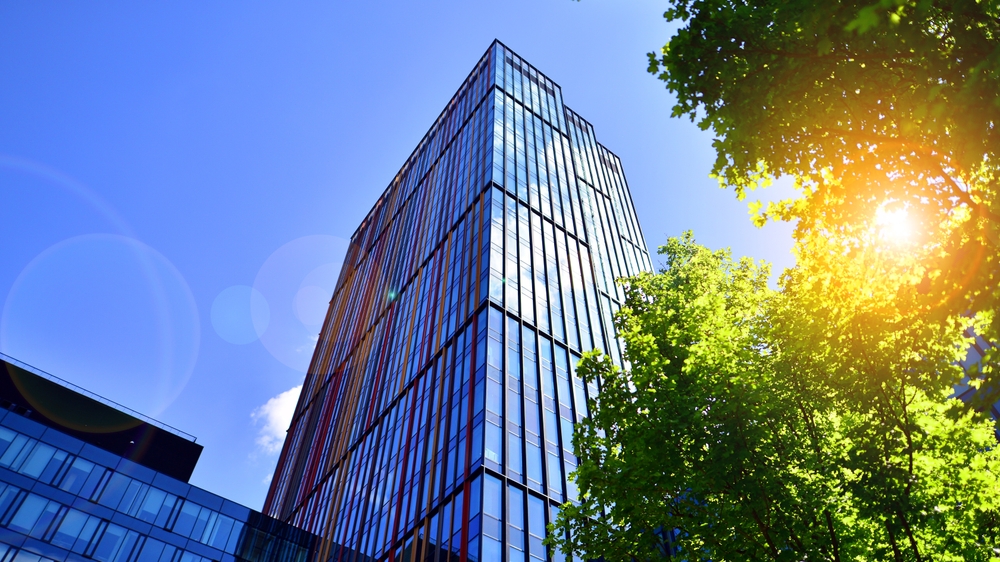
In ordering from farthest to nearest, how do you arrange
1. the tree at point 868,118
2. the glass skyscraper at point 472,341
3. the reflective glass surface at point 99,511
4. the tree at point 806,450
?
the reflective glass surface at point 99,511, the glass skyscraper at point 472,341, the tree at point 806,450, the tree at point 868,118

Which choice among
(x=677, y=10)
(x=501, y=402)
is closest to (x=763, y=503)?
(x=677, y=10)

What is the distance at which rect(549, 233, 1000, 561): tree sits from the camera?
9.72 m

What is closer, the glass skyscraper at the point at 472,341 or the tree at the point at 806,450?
the tree at the point at 806,450

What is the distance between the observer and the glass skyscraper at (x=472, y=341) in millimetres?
28844

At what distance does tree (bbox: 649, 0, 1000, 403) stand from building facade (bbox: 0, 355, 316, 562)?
128 ft

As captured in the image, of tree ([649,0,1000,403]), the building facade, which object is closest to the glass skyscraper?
the building facade

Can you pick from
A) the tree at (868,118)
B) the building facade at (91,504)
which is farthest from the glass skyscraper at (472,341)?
the tree at (868,118)

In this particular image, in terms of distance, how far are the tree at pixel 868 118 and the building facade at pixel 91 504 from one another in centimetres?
3910

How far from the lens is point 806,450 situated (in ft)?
36.7

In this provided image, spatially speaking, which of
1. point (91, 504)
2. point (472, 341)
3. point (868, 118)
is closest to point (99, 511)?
point (91, 504)

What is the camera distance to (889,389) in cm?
998

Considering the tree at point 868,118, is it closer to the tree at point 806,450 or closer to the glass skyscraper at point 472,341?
the tree at point 806,450


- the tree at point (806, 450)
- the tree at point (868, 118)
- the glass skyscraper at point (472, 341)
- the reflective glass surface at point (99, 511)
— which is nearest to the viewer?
the tree at point (868, 118)

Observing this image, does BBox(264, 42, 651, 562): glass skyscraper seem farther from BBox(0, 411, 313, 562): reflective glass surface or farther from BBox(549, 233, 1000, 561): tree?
BBox(549, 233, 1000, 561): tree
